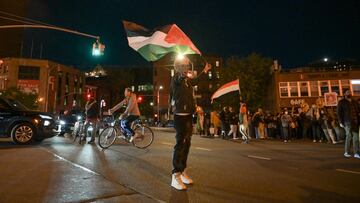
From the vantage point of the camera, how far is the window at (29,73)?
73.4m

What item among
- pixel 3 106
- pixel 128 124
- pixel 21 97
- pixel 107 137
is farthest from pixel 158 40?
pixel 21 97

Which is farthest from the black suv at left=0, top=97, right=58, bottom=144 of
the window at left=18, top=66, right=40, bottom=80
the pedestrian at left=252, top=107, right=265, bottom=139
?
the window at left=18, top=66, right=40, bottom=80

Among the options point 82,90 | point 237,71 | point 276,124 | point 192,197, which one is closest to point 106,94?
point 82,90

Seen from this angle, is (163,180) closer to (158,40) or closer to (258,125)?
(158,40)

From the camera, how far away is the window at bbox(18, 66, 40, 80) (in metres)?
73.4

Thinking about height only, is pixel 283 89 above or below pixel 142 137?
above

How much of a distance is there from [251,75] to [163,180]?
45829mm

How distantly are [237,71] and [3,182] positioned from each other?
151ft

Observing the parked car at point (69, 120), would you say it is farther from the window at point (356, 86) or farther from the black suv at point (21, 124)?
the window at point (356, 86)

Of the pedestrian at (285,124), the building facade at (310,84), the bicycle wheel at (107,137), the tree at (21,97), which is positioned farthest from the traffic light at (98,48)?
the tree at (21,97)

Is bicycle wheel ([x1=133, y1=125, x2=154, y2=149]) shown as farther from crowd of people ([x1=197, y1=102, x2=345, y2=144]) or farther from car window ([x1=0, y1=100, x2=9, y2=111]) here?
crowd of people ([x1=197, y1=102, x2=345, y2=144])

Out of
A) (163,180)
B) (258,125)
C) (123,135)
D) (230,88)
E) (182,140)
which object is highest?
(230,88)

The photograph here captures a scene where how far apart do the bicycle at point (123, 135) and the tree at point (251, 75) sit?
127 feet

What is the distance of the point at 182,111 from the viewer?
5332mm
